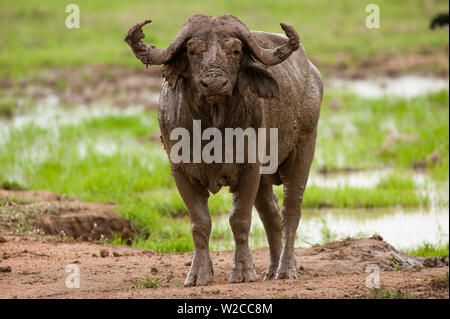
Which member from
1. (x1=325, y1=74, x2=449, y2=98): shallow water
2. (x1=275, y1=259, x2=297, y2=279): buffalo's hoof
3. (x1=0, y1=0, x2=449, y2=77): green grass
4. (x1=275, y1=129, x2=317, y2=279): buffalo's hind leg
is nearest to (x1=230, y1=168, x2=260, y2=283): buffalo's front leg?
(x1=275, y1=259, x2=297, y2=279): buffalo's hoof

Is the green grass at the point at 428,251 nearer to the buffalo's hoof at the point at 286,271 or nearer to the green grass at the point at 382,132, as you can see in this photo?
the buffalo's hoof at the point at 286,271

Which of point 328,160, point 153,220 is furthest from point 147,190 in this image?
point 328,160

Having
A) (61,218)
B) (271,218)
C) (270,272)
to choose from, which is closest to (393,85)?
(61,218)

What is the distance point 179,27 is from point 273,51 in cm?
1657

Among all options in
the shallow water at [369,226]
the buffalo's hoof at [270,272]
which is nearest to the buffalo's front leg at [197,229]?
the buffalo's hoof at [270,272]

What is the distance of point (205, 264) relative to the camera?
241 inches

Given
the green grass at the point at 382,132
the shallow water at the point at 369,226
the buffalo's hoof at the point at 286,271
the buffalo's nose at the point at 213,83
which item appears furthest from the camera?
the green grass at the point at 382,132

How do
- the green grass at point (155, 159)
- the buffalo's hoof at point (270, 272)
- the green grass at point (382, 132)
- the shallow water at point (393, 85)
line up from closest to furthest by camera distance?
1. the buffalo's hoof at point (270, 272)
2. the green grass at point (155, 159)
3. the green grass at point (382, 132)
4. the shallow water at point (393, 85)

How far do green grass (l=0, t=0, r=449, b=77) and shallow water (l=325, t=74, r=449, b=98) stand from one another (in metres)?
1.13

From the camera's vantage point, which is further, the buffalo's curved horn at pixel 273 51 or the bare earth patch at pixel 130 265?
the buffalo's curved horn at pixel 273 51

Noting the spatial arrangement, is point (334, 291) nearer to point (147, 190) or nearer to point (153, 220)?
point (153, 220)

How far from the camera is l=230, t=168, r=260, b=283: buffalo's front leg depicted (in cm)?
614

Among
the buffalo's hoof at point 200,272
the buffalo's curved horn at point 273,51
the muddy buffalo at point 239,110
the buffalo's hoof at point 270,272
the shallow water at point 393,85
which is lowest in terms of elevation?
the buffalo's hoof at point 270,272

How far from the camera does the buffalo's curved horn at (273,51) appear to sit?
18.4 ft
